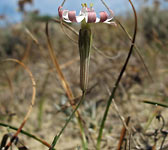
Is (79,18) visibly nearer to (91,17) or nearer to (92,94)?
(91,17)

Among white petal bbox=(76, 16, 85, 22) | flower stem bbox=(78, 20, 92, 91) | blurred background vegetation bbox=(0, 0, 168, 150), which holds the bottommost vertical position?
blurred background vegetation bbox=(0, 0, 168, 150)

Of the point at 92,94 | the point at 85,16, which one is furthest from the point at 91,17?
the point at 92,94

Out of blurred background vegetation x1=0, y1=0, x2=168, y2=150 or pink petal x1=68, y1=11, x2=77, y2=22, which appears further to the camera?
blurred background vegetation x1=0, y1=0, x2=168, y2=150

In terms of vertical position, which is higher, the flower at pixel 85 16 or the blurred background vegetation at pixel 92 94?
the flower at pixel 85 16

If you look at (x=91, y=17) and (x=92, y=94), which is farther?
(x=92, y=94)

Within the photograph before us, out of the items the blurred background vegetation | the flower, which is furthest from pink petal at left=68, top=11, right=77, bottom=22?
the blurred background vegetation

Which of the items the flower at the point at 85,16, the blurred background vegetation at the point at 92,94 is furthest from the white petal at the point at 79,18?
the blurred background vegetation at the point at 92,94

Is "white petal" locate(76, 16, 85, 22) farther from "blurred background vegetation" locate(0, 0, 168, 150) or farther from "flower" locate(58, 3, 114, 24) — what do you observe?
"blurred background vegetation" locate(0, 0, 168, 150)

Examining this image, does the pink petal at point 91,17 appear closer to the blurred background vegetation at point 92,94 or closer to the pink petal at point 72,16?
the pink petal at point 72,16

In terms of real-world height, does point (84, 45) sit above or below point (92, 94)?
above

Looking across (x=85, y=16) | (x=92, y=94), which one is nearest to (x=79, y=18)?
(x=85, y=16)

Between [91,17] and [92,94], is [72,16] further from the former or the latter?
[92,94]

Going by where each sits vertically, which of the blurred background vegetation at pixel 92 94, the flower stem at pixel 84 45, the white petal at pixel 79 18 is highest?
the white petal at pixel 79 18
